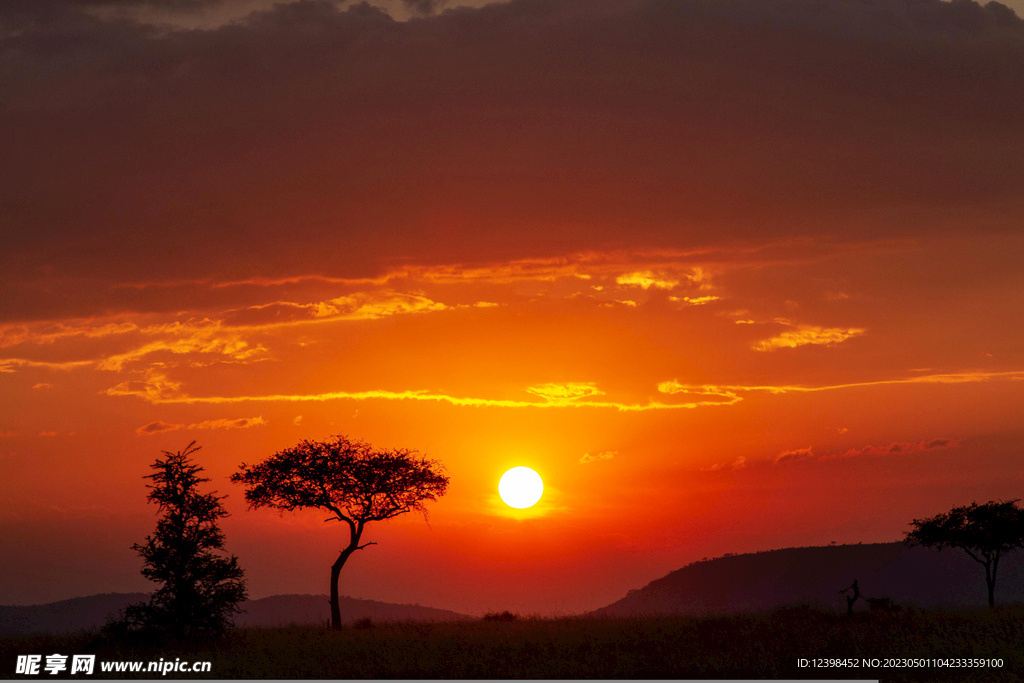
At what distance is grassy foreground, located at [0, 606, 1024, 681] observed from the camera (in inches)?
1499

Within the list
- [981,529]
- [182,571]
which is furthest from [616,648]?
[981,529]

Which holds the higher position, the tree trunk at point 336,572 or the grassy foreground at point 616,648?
the tree trunk at point 336,572

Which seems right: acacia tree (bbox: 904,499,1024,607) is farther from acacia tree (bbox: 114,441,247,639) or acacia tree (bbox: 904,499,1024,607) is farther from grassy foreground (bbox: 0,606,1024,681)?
acacia tree (bbox: 114,441,247,639)

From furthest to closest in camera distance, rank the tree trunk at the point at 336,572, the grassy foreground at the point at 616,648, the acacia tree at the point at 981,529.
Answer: the acacia tree at the point at 981,529, the tree trunk at the point at 336,572, the grassy foreground at the point at 616,648

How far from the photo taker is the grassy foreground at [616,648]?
38.1m

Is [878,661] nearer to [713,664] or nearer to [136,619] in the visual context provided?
[713,664]

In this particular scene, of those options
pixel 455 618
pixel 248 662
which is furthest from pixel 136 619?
pixel 455 618

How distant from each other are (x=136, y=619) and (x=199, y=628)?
315 centimetres

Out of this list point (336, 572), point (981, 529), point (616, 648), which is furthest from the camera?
point (981, 529)

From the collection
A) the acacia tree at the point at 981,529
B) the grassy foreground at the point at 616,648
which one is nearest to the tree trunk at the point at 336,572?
the grassy foreground at the point at 616,648

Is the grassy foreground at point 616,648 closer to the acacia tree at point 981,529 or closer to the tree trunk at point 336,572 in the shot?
the tree trunk at point 336,572

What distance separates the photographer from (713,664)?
39125 millimetres

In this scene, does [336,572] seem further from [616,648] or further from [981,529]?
[981,529]

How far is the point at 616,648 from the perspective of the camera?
4128cm
